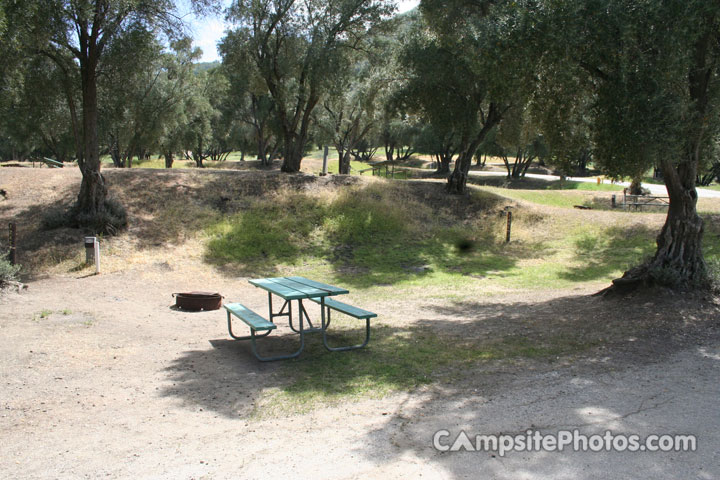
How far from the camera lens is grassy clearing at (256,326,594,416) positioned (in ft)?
17.5

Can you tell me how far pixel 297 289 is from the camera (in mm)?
6898

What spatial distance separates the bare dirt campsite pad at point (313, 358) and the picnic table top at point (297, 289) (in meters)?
0.83

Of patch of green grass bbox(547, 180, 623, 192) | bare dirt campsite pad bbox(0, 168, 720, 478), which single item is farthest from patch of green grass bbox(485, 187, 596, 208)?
patch of green grass bbox(547, 180, 623, 192)

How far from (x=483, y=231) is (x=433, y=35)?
7046mm

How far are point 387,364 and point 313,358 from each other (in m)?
0.99

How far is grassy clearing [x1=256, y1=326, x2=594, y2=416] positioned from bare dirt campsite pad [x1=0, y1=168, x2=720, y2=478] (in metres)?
0.04

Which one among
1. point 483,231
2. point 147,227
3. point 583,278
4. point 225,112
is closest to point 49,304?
point 147,227

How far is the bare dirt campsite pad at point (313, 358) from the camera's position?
392cm

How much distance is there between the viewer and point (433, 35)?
59.9 ft

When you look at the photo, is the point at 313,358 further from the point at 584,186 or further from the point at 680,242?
the point at 584,186

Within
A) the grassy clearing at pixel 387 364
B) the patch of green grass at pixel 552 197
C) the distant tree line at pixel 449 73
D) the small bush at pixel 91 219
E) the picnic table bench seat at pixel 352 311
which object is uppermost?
the distant tree line at pixel 449 73

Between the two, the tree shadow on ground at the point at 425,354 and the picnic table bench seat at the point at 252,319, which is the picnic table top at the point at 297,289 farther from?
the tree shadow on ground at the point at 425,354

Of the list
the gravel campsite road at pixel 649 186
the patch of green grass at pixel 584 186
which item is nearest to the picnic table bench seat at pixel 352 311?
the gravel campsite road at pixel 649 186

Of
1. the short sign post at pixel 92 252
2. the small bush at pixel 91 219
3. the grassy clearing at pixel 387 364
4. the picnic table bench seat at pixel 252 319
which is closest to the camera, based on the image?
the grassy clearing at pixel 387 364
